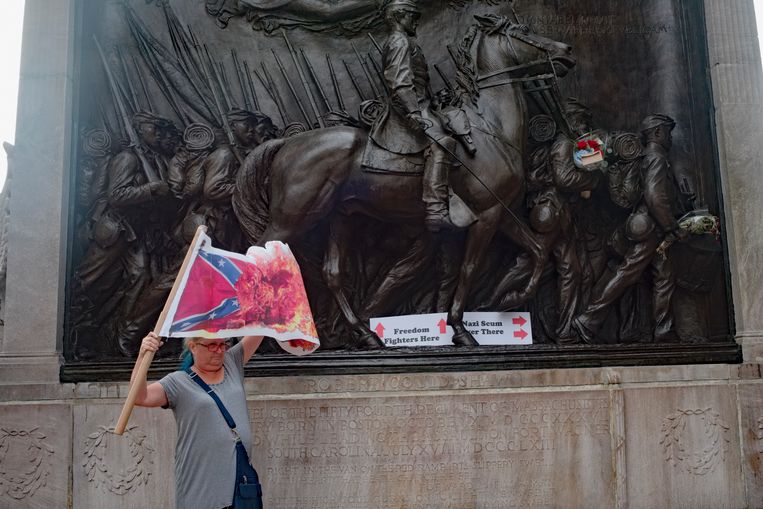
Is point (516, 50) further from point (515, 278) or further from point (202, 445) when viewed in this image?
point (202, 445)

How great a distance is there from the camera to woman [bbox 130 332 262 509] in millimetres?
4586

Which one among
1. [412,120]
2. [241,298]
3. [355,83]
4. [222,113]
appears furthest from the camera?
[355,83]

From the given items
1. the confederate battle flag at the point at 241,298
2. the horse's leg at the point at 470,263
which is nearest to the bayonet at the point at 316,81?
the horse's leg at the point at 470,263

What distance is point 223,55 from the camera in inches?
373

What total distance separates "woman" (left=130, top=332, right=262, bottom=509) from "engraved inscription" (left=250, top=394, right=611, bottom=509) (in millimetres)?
3061

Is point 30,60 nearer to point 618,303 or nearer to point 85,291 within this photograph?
point 85,291

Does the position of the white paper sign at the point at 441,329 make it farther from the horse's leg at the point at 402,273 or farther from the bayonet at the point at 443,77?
the bayonet at the point at 443,77

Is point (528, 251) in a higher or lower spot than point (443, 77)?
lower

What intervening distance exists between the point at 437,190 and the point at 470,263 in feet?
3.18

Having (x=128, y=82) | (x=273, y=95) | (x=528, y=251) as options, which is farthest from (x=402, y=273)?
(x=128, y=82)

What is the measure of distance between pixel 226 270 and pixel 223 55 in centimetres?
490

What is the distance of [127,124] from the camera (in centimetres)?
911

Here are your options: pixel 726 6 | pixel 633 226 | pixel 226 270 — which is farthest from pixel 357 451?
pixel 726 6

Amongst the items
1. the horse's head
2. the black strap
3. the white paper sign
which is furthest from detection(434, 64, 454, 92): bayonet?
the black strap
